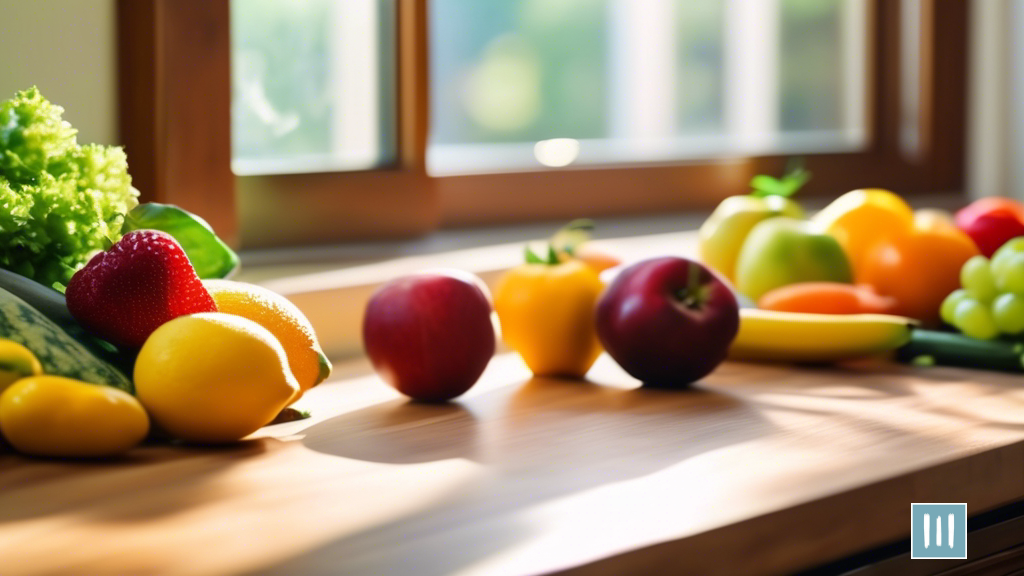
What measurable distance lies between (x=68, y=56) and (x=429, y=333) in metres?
Answer: 0.40

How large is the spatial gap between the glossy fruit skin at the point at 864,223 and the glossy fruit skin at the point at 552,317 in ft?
1.33

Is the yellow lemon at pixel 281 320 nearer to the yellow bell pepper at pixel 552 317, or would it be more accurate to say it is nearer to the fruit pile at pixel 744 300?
the fruit pile at pixel 744 300

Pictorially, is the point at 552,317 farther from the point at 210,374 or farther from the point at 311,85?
the point at 311,85

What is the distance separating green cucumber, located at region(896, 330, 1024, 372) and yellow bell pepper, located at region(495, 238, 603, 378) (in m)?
0.32

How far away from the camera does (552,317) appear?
3.39ft

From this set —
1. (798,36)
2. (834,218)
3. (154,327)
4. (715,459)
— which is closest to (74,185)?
(154,327)

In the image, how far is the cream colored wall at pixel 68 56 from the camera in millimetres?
956

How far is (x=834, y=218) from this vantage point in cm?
139

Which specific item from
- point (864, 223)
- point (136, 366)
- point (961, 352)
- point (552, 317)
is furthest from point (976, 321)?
point (136, 366)

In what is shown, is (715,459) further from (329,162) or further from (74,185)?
(329,162)

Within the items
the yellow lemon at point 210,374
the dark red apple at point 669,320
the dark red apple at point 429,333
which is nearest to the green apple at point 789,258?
the dark red apple at point 669,320

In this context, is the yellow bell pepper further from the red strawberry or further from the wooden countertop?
the red strawberry

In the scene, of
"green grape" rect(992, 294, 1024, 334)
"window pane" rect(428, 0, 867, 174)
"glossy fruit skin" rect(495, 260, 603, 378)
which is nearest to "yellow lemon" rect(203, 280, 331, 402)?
"glossy fruit skin" rect(495, 260, 603, 378)

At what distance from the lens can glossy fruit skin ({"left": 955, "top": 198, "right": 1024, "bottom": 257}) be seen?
1.38 metres
